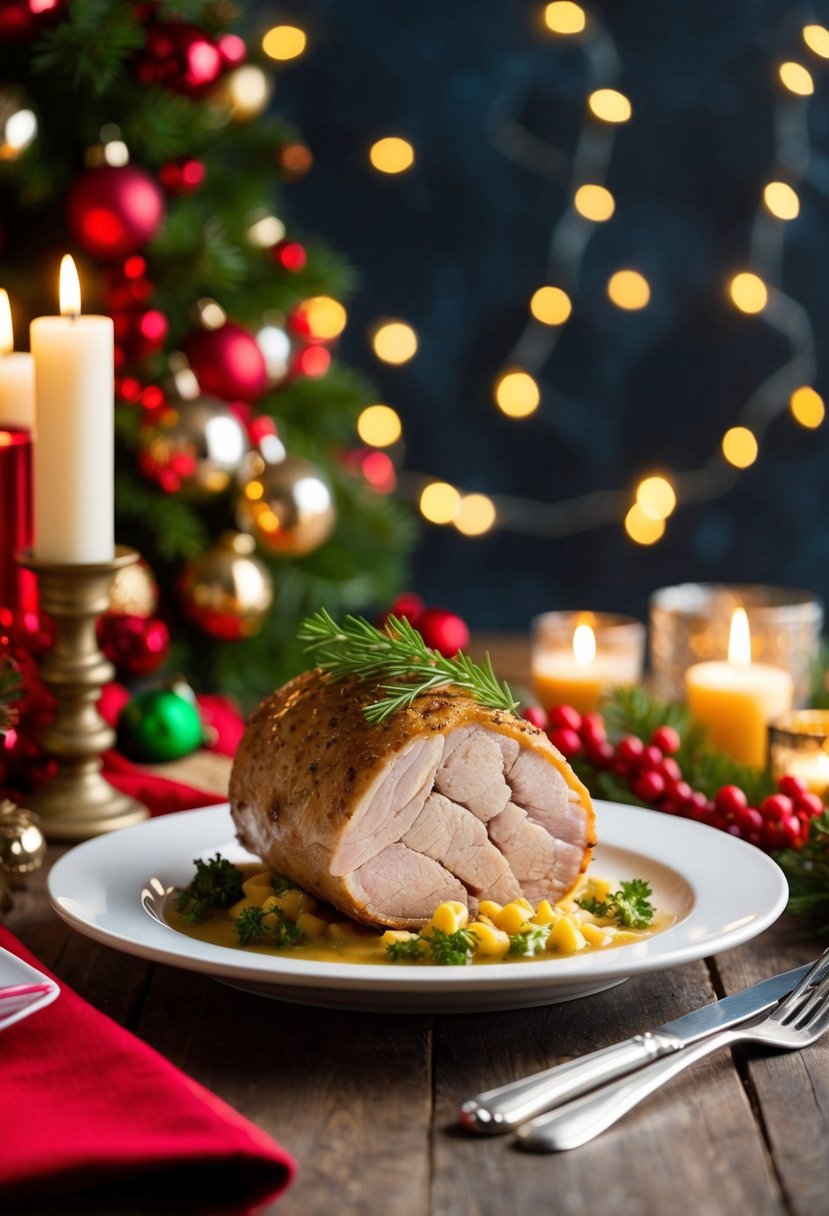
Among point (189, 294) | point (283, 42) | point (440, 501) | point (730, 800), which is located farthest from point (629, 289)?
point (730, 800)

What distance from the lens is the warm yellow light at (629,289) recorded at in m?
4.05

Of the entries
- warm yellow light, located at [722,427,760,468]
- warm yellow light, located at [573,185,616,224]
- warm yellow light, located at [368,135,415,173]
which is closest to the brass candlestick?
warm yellow light, located at [368,135,415,173]

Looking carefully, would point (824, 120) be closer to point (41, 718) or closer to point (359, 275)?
point (359, 275)

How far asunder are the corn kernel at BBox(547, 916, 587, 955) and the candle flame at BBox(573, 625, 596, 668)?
1.24 metres

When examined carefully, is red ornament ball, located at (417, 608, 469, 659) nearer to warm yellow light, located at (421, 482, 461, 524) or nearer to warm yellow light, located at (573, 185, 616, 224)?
warm yellow light, located at (421, 482, 461, 524)

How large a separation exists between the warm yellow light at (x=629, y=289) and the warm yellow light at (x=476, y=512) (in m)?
0.67

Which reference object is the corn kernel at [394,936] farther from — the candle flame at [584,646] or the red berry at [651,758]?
the candle flame at [584,646]

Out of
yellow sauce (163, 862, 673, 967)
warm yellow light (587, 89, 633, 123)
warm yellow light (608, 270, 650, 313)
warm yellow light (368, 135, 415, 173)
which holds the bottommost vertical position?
yellow sauce (163, 862, 673, 967)

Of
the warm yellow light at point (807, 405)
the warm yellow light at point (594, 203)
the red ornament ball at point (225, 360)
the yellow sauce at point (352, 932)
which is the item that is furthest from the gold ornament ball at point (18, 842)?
the warm yellow light at point (807, 405)

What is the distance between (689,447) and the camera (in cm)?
415

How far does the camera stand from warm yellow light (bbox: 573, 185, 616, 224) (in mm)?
4016

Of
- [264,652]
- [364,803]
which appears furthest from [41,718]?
[264,652]

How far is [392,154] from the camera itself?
3.99 m

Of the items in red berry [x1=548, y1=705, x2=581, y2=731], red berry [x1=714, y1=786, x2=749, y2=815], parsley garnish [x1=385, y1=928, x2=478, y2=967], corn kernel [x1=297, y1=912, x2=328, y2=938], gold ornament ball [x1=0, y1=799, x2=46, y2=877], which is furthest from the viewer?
red berry [x1=548, y1=705, x2=581, y2=731]
